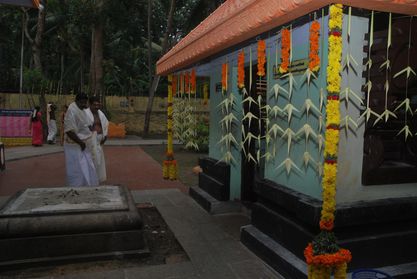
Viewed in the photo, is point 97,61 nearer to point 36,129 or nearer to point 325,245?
point 36,129

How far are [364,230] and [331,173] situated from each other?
1107 millimetres

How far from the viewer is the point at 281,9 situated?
3102mm

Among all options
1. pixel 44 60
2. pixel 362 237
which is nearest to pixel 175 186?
pixel 362 237

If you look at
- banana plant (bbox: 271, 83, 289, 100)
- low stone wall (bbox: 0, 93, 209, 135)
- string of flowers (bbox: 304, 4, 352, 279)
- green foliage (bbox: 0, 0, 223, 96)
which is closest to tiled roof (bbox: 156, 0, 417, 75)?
string of flowers (bbox: 304, 4, 352, 279)

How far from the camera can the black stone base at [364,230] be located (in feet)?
12.0

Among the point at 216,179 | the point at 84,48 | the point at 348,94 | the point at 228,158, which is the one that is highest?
the point at 84,48

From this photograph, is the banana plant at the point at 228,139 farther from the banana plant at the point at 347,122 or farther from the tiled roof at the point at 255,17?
the banana plant at the point at 347,122

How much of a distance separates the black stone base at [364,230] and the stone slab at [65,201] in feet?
6.47

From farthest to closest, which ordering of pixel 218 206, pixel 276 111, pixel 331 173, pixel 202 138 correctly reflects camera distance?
pixel 202 138 < pixel 218 206 < pixel 276 111 < pixel 331 173

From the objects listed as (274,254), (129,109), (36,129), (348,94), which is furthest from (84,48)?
(348,94)

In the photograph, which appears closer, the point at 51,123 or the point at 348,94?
the point at 348,94

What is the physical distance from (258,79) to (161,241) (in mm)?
2925

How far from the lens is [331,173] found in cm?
302

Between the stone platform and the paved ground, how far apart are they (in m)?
0.31
